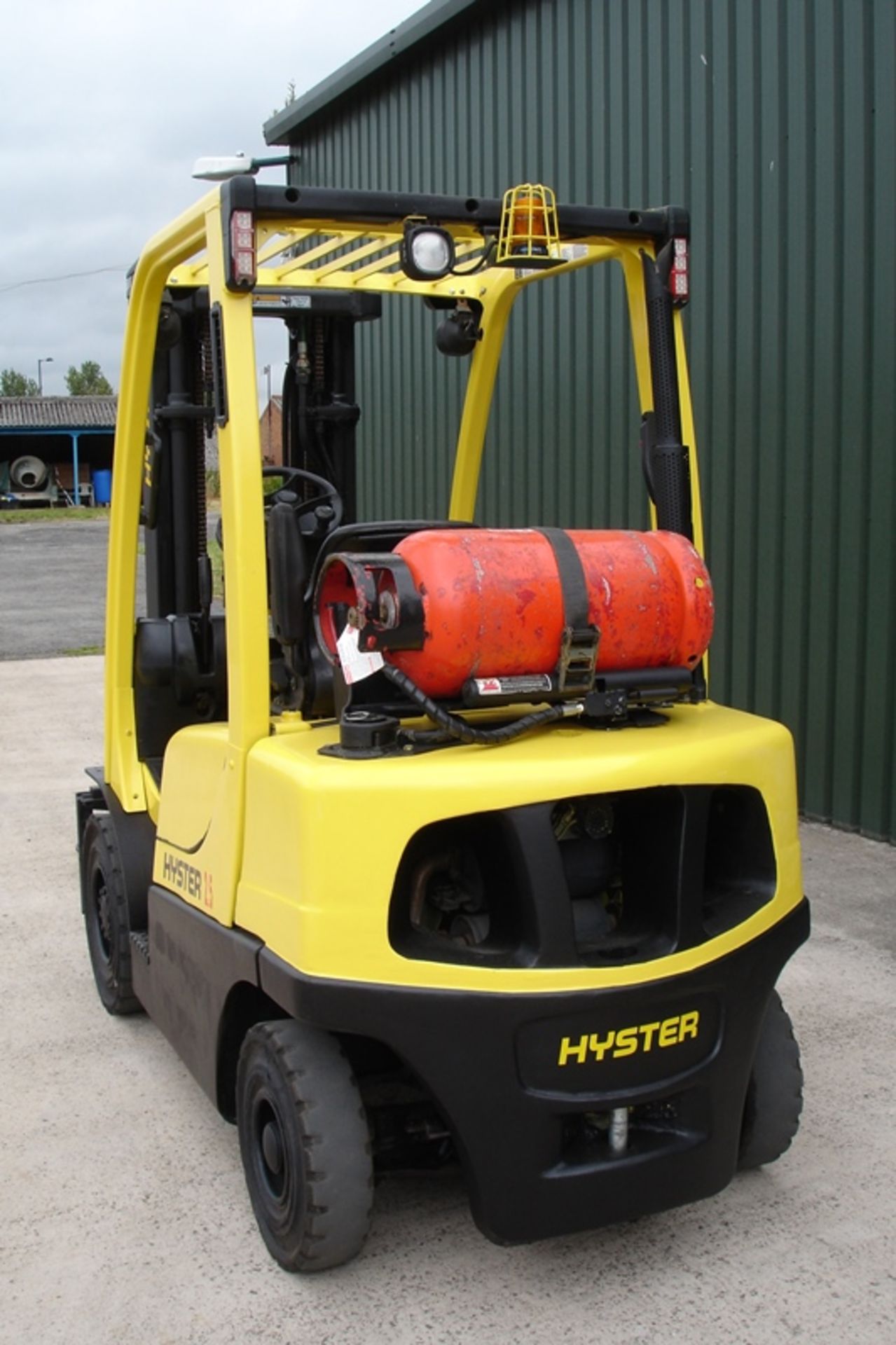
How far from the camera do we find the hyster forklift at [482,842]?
2.90 meters

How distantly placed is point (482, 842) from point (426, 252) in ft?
4.29

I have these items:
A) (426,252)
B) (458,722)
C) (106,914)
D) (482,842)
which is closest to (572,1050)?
(482,842)

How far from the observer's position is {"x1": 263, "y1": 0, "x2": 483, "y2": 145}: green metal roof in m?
9.79

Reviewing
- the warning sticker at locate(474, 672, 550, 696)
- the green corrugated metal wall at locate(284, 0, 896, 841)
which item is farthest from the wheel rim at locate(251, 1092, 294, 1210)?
the green corrugated metal wall at locate(284, 0, 896, 841)

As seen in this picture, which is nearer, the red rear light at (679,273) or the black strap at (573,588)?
→ the black strap at (573,588)

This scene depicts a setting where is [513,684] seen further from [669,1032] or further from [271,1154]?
[271,1154]

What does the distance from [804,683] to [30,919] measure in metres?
3.92

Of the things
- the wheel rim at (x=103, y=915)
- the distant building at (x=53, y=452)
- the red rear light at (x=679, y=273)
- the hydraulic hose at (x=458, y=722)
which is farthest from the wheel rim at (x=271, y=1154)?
the distant building at (x=53, y=452)

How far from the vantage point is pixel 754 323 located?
7.41 m

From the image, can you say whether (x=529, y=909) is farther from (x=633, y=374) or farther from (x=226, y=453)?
(x=633, y=374)

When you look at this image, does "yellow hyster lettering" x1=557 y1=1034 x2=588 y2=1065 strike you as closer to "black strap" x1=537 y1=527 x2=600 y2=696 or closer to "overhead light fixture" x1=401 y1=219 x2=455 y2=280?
"black strap" x1=537 y1=527 x2=600 y2=696

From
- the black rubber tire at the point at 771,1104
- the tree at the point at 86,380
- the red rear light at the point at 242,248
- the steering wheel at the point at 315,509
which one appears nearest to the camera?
the red rear light at the point at 242,248

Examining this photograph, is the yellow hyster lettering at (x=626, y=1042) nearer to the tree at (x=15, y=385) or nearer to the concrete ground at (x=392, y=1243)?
the concrete ground at (x=392, y=1243)

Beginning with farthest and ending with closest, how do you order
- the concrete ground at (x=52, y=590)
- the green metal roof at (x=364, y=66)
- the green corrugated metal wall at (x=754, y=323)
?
the concrete ground at (x=52, y=590), the green metal roof at (x=364, y=66), the green corrugated metal wall at (x=754, y=323)
